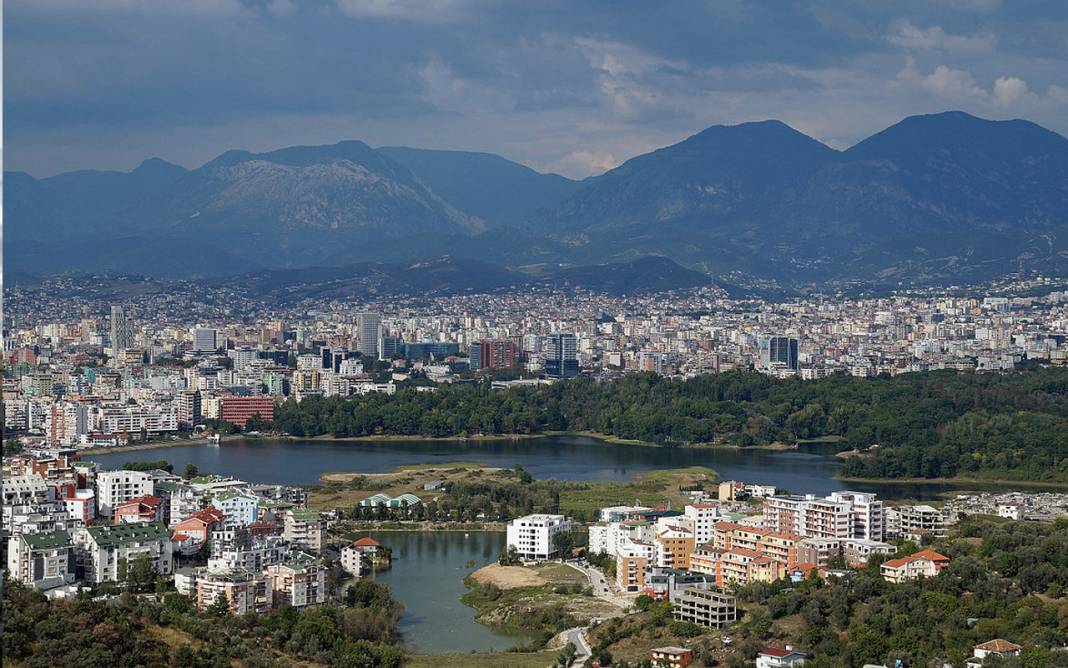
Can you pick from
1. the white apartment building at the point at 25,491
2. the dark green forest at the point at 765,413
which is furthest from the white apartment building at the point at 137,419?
the white apartment building at the point at 25,491

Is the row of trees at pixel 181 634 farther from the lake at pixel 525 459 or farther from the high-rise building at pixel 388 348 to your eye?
the high-rise building at pixel 388 348

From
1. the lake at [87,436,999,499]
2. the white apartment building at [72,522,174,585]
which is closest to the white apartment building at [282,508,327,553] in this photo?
the white apartment building at [72,522,174,585]

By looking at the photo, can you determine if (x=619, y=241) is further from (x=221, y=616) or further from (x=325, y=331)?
(x=221, y=616)

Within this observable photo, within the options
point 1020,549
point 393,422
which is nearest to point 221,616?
point 1020,549

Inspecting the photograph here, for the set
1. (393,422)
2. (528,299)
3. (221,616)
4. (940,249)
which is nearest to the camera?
(221,616)

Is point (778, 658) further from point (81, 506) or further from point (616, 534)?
point (81, 506)

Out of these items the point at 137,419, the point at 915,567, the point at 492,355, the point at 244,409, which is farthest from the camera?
the point at 492,355

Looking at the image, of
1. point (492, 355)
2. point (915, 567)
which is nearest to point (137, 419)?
point (492, 355)
